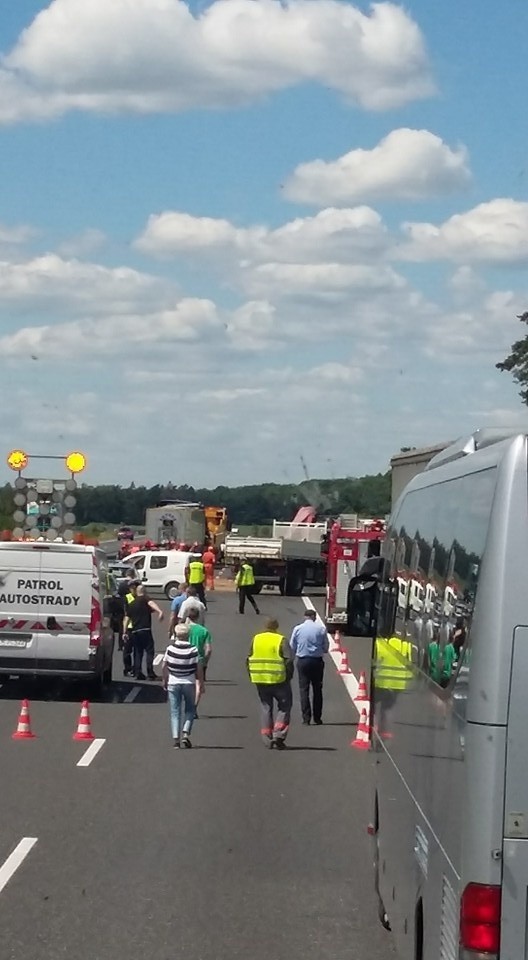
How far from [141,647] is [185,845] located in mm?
15269

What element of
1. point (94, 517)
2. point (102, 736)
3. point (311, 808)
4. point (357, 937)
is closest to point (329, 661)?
point (102, 736)

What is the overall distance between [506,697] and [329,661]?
28691 mm

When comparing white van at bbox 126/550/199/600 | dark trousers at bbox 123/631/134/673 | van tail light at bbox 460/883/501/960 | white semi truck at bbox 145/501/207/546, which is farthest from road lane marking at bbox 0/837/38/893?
white semi truck at bbox 145/501/207/546

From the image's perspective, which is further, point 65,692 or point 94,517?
point 94,517

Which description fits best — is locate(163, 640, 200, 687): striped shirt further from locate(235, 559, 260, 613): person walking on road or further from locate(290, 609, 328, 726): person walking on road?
locate(235, 559, 260, 613): person walking on road

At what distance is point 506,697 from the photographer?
520 cm

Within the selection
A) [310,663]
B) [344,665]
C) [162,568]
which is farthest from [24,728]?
[162,568]

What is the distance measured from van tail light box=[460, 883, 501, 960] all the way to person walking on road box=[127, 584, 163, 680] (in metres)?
22.1

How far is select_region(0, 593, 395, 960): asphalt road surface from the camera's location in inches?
→ 387

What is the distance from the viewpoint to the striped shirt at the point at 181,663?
19.1 m

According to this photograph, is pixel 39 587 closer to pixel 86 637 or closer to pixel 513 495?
pixel 86 637

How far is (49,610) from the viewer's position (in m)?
24.6

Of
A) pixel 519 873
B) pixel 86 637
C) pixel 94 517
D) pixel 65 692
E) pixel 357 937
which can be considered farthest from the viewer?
pixel 94 517

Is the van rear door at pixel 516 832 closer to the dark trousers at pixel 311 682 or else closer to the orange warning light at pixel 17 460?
the dark trousers at pixel 311 682
